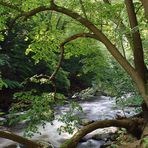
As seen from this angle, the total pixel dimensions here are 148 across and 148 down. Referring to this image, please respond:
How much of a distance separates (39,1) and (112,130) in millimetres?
5363

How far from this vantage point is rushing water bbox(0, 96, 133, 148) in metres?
10.1

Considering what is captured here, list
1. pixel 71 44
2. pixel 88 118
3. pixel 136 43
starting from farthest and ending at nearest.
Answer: pixel 88 118 → pixel 71 44 → pixel 136 43

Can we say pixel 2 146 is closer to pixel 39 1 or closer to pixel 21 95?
pixel 21 95

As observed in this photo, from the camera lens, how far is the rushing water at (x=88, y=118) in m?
10.1

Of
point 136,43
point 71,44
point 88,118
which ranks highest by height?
point 71,44

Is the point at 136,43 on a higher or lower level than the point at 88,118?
higher

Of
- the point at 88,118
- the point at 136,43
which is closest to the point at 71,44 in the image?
the point at 136,43

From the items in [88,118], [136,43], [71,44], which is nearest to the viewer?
[136,43]

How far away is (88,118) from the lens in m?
13.3

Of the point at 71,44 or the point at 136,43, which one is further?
the point at 71,44

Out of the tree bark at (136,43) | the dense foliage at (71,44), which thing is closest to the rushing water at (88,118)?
the dense foliage at (71,44)

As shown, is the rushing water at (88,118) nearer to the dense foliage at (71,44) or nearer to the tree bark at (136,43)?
the dense foliage at (71,44)

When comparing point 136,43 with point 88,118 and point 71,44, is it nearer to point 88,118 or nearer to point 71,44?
point 71,44

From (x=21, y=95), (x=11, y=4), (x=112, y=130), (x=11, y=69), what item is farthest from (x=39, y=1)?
(x=11, y=69)
